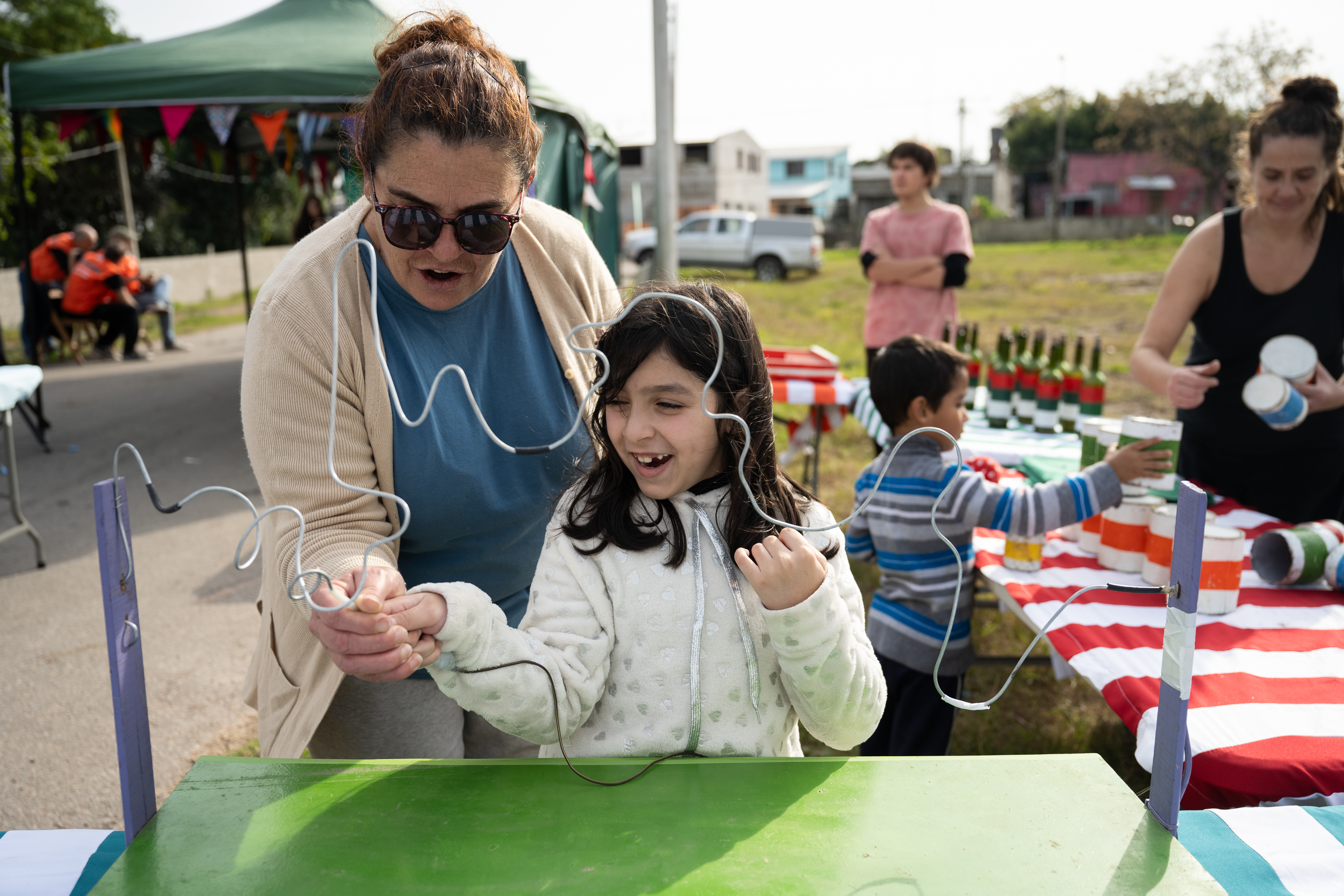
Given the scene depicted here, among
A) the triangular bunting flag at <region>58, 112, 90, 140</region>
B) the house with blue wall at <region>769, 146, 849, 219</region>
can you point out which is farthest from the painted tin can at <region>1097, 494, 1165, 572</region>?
the house with blue wall at <region>769, 146, 849, 219</region>

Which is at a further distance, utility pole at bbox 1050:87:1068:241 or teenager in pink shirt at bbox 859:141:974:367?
utility pole at bbox 1050:87:1068:241

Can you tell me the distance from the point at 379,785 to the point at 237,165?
12027 millimetres

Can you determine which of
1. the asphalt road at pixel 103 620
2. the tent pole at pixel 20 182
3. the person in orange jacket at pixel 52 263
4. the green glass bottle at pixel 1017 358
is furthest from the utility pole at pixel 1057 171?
the tent pole at pixel 20 182

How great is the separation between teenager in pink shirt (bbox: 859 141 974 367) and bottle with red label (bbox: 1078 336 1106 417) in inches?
53.8

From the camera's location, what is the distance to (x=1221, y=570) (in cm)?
184

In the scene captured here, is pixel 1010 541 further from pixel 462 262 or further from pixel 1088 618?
pixel 462 262

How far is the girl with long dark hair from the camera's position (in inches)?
51.5

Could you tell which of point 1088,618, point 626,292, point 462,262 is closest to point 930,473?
point 1088,618

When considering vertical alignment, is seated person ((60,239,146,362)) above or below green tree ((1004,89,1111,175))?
below

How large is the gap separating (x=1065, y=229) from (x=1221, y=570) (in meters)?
42.3

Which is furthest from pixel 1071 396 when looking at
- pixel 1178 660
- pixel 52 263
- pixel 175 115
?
pixel 52 263

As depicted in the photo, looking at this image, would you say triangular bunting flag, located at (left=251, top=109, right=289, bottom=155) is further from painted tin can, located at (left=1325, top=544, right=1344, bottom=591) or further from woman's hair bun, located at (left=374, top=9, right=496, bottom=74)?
painted tin can, located at (left=1325, top=544, right=1344, bottom=591)

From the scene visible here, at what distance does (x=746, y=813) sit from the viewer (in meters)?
1.14

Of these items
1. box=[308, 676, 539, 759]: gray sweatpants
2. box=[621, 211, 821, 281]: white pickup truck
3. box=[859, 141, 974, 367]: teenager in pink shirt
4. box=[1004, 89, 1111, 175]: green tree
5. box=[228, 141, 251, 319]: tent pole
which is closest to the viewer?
box=[308, 676, 539, 759]: gray sweatpants
